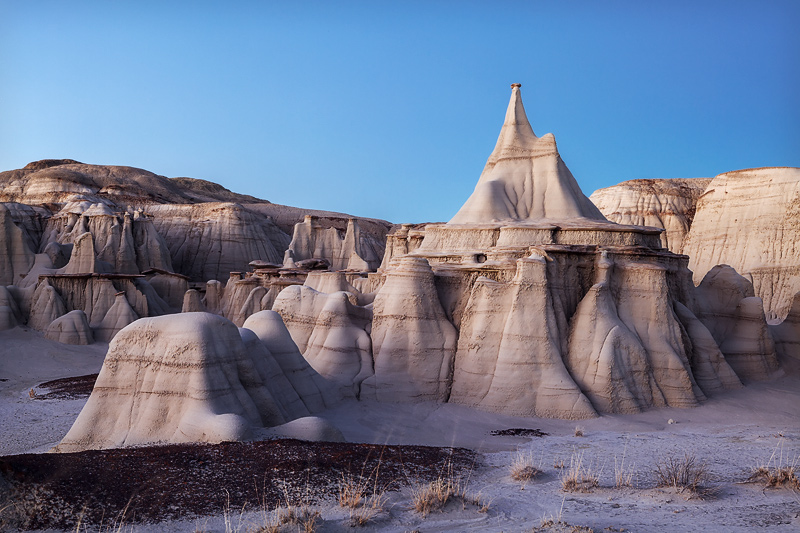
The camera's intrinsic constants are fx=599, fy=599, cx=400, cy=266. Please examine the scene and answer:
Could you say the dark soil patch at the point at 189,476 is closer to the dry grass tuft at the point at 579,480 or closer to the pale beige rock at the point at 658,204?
the dry grass tuft at the point at 579,480

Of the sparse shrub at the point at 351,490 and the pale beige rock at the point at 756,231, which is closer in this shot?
the sparse shrub at the point at 351,490

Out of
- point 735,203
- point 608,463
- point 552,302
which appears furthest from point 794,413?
point 735,203

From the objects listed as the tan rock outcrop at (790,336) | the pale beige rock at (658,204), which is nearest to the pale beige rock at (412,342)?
the tan rock outcrop at (790,336)

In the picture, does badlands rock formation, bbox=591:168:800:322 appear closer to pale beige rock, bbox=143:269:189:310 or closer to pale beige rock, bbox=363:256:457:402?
pale beige rock, bbox=363:256:457:402

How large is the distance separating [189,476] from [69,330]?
67.9 ft

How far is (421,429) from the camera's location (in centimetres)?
1141

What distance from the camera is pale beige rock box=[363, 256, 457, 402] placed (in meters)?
13.5

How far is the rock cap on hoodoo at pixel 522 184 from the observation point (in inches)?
713

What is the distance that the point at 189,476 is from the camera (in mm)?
6363

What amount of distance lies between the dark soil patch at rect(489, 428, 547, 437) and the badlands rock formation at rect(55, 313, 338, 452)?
3925 mm

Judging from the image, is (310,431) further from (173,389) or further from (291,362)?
(291,362)

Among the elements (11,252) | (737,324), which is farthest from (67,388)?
(11,252)

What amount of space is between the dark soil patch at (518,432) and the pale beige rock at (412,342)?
100 inches

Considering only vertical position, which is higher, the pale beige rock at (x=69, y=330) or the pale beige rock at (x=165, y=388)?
the pale beige rock at (x=165, y=388)
